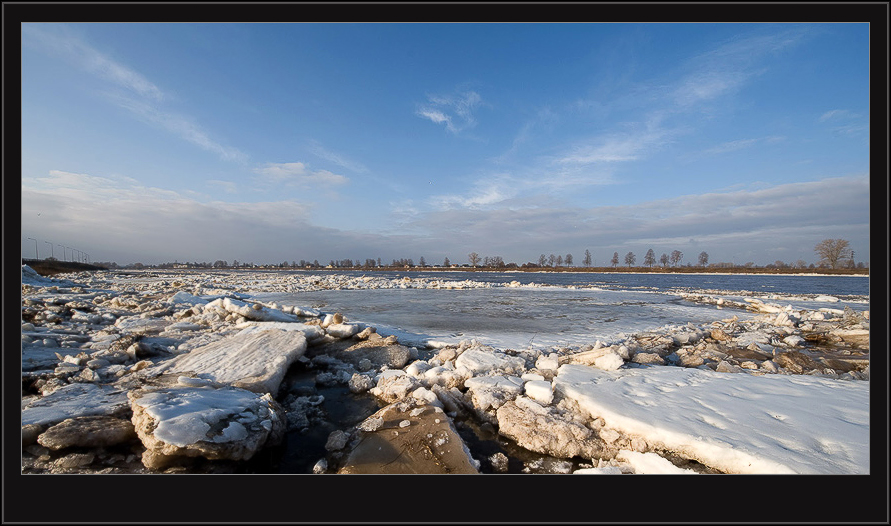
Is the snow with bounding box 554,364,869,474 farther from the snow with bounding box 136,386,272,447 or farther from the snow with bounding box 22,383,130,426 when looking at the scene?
the snow with bounding box 22,383,130,426

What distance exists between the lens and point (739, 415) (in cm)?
289

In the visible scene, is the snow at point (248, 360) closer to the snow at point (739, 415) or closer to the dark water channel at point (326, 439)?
the dark water channel at point (326, 439)

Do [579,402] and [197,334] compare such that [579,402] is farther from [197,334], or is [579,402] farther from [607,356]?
[197,334]

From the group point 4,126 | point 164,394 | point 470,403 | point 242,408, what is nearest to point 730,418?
point 470,403

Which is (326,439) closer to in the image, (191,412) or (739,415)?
(191,412)

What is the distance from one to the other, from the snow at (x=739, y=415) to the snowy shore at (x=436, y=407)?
2 centimetres

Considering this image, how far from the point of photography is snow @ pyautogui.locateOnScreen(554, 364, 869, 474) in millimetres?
2264

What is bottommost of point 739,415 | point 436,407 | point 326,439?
point 326,439

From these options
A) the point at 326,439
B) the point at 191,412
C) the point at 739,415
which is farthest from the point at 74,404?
the point at 739,415

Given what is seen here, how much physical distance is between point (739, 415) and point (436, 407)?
2.93 m

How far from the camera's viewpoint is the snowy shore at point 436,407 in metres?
2.41

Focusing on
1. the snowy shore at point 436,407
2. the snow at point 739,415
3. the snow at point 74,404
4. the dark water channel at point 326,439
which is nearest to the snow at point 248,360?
the snowy shore at point 436,407

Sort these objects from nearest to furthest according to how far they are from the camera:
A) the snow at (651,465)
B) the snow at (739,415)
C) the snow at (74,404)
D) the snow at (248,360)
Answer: the snow at (739,415)
the snow at (651,465)
the snow at (74,404)
the snow at (248,360)

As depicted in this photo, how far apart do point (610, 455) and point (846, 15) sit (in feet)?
12.3
